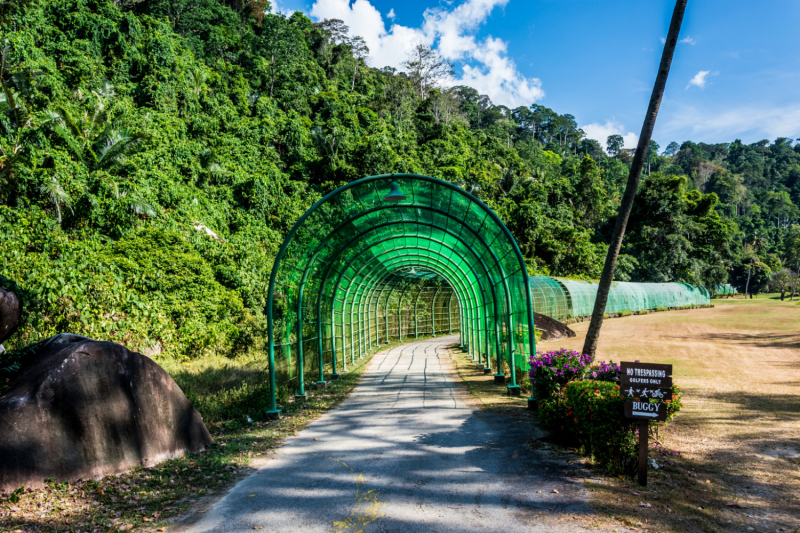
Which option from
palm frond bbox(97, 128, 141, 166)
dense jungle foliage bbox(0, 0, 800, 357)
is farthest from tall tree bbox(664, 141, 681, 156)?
palm frond bbox(97, 128, 141, 166)

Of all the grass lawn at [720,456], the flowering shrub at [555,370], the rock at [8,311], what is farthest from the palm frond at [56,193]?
the flowering shrub at [555,370]

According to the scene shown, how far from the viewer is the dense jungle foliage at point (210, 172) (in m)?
13.0

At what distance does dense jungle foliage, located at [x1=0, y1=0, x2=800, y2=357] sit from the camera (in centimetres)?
1299

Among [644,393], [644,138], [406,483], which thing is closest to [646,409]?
[644,393]

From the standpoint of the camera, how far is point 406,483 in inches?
191

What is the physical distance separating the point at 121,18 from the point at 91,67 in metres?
7.74

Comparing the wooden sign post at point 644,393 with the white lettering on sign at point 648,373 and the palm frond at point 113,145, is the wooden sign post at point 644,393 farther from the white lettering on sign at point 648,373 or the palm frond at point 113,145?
the palm frond at point 113,145

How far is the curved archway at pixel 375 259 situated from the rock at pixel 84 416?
9.14 feet

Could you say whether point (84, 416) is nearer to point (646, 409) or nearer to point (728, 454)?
point (646, 409)

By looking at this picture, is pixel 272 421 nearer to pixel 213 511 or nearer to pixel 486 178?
pixel 213 511

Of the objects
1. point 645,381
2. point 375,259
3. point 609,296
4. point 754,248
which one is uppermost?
point 754,248

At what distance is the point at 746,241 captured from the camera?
68.9 metres

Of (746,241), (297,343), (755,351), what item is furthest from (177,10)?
(746,241)

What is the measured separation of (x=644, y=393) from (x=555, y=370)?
2.32 meters
